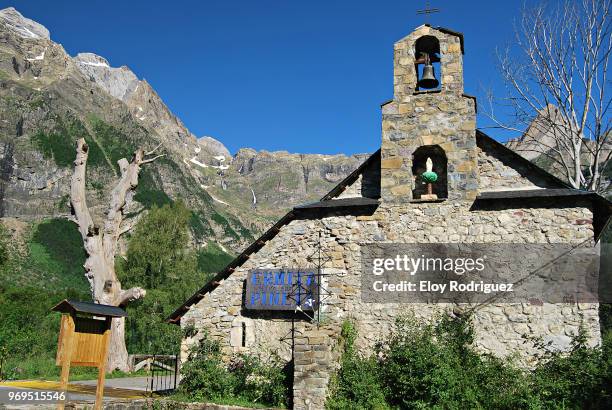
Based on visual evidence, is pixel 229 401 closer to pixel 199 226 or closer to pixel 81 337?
pixel 81 337

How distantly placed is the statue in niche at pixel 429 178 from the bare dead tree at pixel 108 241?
1043 cm

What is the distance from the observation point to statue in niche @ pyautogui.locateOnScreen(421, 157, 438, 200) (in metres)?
13.7

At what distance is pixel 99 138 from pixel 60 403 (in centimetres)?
12388

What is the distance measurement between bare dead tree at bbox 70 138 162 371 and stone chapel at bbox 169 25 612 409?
5.06m

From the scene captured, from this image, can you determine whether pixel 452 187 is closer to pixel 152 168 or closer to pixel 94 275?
pixel 94 275

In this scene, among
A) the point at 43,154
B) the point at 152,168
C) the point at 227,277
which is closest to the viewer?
the point at 227,277

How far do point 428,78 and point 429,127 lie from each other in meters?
1.41

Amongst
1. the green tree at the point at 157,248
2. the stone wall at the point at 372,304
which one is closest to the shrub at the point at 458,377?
the stone wall at the point at 372,304

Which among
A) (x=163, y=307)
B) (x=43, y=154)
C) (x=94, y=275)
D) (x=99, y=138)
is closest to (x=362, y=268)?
(x=94, y=275)

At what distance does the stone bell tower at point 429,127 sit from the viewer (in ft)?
44.5

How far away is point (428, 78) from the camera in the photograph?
46.9ft

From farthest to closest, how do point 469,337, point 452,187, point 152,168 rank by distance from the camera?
point 152,168 < point 452,187 < point 469,337

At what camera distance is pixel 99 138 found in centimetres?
12500

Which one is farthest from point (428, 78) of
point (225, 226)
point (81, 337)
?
point (225, 226)
